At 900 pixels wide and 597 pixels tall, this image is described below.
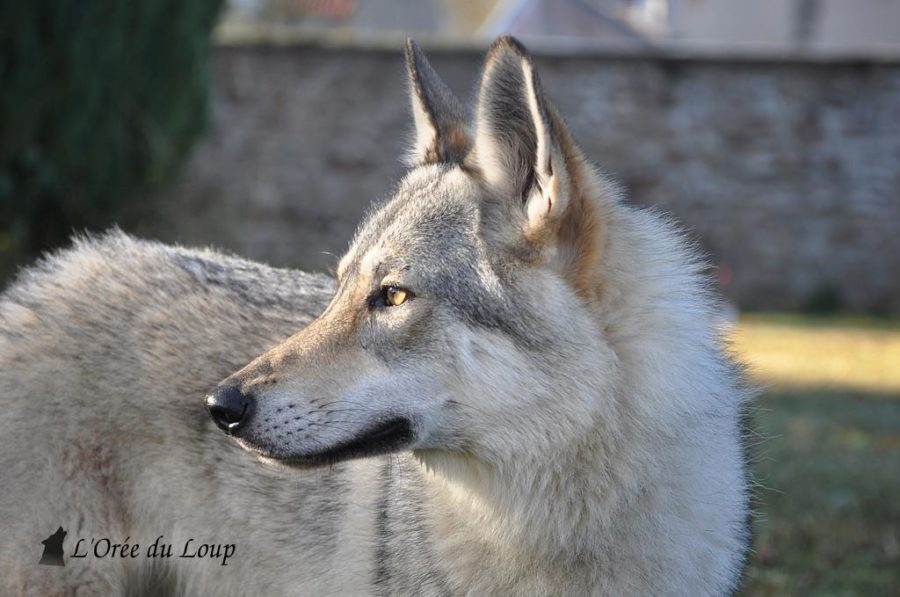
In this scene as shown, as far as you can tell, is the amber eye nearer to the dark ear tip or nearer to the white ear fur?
the white ear fur

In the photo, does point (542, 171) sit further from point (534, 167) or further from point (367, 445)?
point (367, 445)

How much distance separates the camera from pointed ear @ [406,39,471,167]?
11.1 ft

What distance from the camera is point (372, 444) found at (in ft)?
9.46

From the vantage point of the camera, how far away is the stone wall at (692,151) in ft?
46.8

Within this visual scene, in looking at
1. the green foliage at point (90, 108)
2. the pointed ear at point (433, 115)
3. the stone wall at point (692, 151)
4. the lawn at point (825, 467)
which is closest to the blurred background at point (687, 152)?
the stone wall at point (692, 151)

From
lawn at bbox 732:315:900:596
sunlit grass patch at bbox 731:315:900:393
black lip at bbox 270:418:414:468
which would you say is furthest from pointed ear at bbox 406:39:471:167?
sunlit grass patch at bbox 731:315:900:393

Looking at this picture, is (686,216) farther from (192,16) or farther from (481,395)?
(481,395)

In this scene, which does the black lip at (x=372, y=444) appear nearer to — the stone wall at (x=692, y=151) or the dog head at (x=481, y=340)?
the dog head at (x=481, y=340)

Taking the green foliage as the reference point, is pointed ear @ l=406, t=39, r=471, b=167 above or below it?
below

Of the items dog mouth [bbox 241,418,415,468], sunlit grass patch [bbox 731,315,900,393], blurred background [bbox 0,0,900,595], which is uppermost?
blurred background [bbox 0,0,900,595]

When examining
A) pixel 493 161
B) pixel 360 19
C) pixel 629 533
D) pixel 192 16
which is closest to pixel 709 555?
pixel 629 533

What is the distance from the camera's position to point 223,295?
3684 mm

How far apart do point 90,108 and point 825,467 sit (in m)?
5.65

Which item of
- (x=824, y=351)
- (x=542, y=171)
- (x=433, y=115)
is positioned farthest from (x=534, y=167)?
(x=824, y=351)
